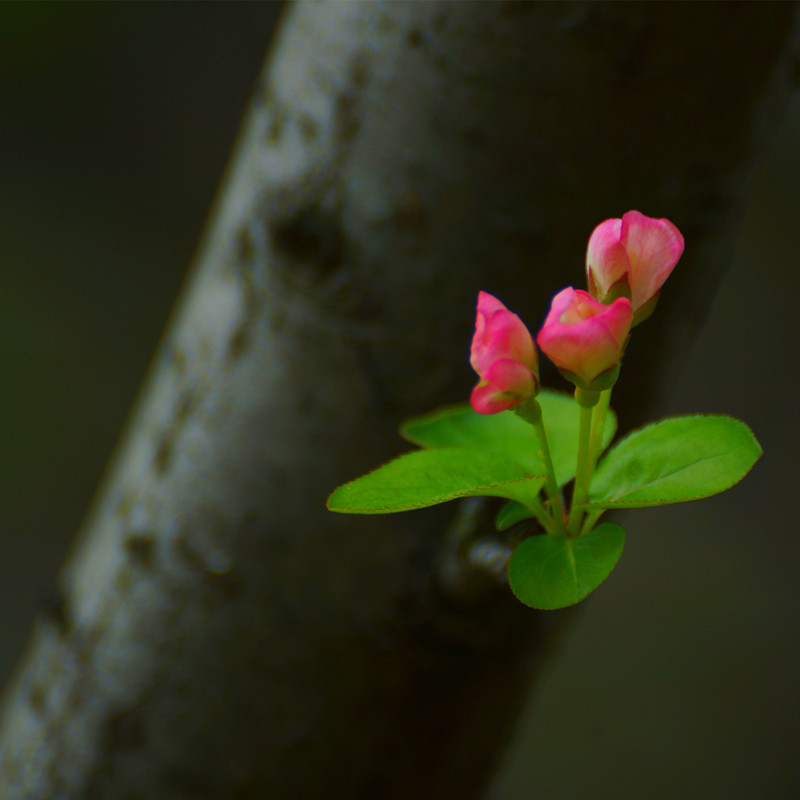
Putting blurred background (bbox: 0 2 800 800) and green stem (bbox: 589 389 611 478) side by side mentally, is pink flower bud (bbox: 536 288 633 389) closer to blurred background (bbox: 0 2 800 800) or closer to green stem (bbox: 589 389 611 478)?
green stem (bbox: 589 389 611 478)

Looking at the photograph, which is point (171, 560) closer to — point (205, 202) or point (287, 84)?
point (287, 84)

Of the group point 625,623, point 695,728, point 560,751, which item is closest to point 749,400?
point 625,623

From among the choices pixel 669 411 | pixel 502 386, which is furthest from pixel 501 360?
pixel 669 411

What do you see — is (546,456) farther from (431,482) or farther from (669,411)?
(669,411)

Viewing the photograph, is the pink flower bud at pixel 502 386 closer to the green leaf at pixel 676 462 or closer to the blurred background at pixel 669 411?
the green leaf at pixel 676 462

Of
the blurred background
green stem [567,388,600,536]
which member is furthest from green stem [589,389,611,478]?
the blurred background

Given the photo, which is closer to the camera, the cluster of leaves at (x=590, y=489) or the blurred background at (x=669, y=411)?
the cluster of leaves at (x=590, y=489)

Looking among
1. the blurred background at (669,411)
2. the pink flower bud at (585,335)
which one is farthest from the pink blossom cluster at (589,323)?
the blurred background at (669,411)

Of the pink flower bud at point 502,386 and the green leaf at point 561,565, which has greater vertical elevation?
the pink flower bud at point 502,386

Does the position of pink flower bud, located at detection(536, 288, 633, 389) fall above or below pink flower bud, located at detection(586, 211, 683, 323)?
below
